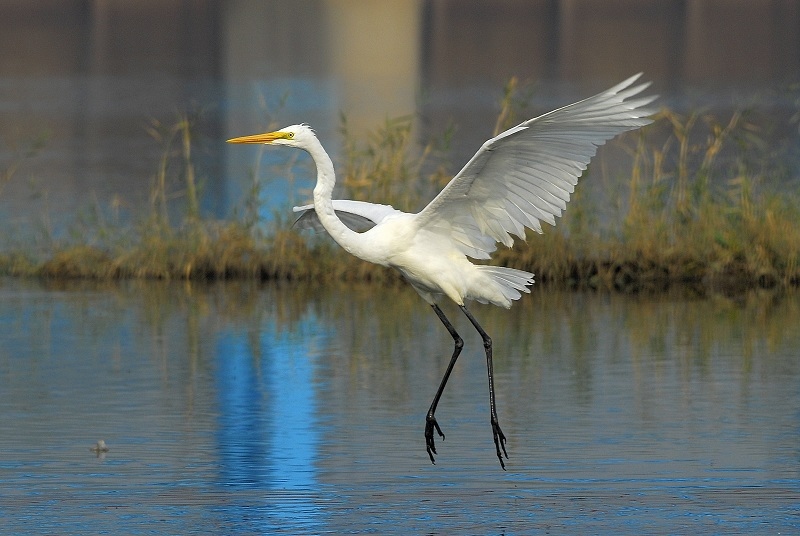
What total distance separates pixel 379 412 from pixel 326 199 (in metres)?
1.73

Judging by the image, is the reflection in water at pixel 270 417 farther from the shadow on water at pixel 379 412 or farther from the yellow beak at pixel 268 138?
the yellow beak at pixel 268 138

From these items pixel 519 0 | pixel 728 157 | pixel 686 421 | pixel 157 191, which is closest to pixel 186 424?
pixel 686 421

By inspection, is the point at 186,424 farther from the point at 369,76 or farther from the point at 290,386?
the point at 369,76

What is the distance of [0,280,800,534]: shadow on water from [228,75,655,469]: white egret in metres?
0.59

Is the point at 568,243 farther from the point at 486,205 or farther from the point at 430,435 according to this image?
the point at 430,435

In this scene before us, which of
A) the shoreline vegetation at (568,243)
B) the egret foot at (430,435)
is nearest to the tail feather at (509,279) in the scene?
the egret foot at (430,435)

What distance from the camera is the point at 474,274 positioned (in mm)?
8883

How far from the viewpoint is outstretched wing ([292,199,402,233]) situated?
938 centimetres

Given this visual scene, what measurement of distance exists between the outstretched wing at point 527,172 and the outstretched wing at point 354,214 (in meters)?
0.65

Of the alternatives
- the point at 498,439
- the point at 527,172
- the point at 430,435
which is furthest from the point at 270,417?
the point at 527,172

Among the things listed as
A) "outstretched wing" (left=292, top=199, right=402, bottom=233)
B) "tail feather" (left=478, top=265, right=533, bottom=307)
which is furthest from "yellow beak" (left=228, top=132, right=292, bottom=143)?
"tail feather" (left=478, top=265, right=533, bottom=307)

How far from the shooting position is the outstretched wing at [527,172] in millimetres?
7652

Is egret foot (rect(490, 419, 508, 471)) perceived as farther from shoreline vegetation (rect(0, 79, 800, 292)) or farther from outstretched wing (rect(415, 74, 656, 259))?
shoreline vegetation (rect(0, 79, 800, 292))

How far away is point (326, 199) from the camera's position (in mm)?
8531
